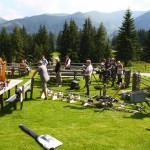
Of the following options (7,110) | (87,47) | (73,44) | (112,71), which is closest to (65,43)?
(73,44)

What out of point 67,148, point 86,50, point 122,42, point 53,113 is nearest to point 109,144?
point 67,148

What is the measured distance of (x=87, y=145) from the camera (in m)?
9.07

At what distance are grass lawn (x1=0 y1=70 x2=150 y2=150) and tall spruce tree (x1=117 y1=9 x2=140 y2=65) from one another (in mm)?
47346

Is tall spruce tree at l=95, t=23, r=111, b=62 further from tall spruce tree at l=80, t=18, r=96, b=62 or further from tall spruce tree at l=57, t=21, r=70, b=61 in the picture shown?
tall spruce tree at l=57, t=21, r=70, b=61

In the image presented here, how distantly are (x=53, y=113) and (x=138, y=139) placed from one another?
183 inches

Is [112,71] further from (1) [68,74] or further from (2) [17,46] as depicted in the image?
(2) [17,46]

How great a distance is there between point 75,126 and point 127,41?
52.0 m

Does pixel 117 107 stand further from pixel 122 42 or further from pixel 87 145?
pixel 122 42

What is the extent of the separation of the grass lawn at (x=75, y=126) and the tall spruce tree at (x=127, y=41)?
4735 centimetres

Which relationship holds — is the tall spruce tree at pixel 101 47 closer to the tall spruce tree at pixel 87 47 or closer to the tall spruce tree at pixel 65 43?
the tall spruce tree at pixel 87 47

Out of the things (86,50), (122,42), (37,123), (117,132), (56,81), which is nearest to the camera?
(117,132)

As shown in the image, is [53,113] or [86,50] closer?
[53,113]

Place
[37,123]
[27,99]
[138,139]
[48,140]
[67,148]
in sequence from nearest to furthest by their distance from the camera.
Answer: [48,140]
[67,148]
[138,139]
[37,123]
[27,99]

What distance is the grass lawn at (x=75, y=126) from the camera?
9.15 metres
